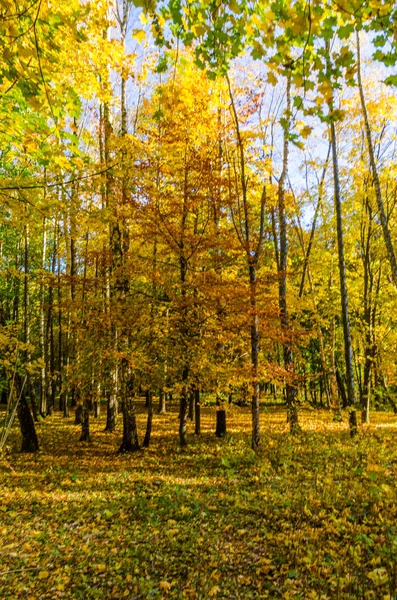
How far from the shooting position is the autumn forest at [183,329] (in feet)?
9.60

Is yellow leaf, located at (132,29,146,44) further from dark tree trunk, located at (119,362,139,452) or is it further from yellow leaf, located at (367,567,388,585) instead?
dark tree trunk, located at (119,362,139,452)

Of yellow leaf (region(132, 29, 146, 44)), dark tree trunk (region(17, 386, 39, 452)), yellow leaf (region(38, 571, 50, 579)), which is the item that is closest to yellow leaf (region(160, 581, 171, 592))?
yellow leaf (region(38, 571, 50, 579))

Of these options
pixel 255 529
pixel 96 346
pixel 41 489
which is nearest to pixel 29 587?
pixel 255 529

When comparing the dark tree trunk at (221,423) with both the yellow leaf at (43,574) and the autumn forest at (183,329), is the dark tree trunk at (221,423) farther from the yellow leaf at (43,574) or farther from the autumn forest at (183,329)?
the yellow leaf at (43,574)

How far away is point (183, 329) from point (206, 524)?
4.81 m

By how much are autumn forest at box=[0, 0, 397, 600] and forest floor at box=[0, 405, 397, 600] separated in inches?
1.3

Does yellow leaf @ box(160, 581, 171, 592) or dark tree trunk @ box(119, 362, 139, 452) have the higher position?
dark tree trunk @ box(119, 362, 139, 452)

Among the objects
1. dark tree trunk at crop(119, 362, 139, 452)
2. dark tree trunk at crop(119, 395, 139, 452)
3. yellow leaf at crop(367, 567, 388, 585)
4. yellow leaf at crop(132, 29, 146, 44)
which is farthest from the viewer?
dark tree trunk at crop(119, 395, 139, 452)

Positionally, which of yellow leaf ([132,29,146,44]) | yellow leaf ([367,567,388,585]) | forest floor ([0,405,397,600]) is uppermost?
yellow leaf ([132,29,146,44])

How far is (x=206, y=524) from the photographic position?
521 cm

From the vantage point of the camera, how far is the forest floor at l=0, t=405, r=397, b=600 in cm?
374

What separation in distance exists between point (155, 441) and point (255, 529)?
673 cm

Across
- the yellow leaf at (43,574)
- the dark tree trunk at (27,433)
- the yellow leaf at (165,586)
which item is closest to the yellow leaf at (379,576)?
the yellow leaf at (165,586)

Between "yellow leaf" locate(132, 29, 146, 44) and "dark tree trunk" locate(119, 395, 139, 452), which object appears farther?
"dark tree trunk" locate(119, 395, 139, 452)
